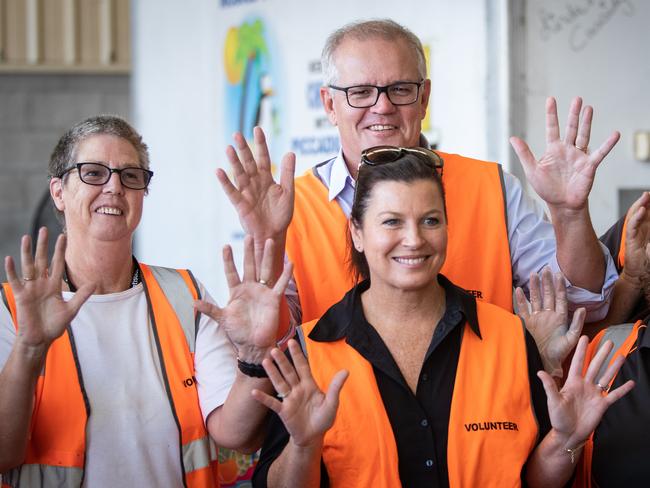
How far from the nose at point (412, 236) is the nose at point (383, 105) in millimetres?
551

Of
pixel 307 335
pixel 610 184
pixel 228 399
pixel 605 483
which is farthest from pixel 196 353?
pixel 610 184

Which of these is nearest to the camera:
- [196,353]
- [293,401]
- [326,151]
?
[293,401]

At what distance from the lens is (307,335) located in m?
2.25

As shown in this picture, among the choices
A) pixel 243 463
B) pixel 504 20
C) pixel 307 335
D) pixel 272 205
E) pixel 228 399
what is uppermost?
pixel 504 20

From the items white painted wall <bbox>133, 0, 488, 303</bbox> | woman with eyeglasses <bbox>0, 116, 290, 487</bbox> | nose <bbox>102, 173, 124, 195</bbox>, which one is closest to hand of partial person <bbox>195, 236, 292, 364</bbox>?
woman with eyeglasses <bbox>0, 116, 290, 487</bbox>

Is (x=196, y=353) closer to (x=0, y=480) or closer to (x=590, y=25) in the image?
(x=0, y=480)

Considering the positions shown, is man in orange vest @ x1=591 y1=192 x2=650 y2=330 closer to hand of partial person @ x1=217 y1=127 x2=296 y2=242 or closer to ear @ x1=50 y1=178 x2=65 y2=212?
hand of partial person @ x1=217 y1=127 x2=296 y2=242

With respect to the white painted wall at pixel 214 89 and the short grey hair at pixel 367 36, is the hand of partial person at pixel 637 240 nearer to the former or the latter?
the short grey hair at pixel 367 36

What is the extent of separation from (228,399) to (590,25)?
2.39m

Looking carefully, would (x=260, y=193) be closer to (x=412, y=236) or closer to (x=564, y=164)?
(x=412, y=236)

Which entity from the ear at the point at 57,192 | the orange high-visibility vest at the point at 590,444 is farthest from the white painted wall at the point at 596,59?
the ear at the point at 57,192

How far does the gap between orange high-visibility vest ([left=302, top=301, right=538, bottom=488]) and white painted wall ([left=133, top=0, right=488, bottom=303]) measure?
1.66m

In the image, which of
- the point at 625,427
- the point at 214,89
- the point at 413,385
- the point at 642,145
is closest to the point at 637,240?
the point at 625,427

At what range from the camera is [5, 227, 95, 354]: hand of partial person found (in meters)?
2.12
